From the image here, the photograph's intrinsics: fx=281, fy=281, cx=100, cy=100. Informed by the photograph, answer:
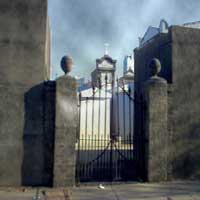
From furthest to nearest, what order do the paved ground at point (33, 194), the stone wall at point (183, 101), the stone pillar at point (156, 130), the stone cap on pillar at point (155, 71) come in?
the stone wall at point (183, 101) < the stone cap on pillar at point (155, 71) < the stone pillar at point (156, 130) < the paved ground at point (33, 194)

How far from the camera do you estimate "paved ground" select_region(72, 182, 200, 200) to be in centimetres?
569

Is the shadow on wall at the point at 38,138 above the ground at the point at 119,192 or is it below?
above

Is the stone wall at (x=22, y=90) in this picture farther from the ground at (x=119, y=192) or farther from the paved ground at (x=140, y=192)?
the paved ground at (x=140, y=192)

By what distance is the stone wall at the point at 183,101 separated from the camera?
7266 mm

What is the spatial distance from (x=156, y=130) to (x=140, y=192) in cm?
166

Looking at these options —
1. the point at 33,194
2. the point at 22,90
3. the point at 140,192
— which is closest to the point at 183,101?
the point at 140,192

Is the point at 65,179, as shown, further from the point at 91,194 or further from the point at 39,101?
the point at 39,101

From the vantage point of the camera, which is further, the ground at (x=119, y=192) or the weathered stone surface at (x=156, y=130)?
the weathered stone surface at (x=156, y=130)

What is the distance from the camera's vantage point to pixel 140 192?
606cm

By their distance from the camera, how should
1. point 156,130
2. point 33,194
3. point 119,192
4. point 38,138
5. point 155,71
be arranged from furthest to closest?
point 155,71, point 156,130, point 38,138, point 119,192, point 33,194

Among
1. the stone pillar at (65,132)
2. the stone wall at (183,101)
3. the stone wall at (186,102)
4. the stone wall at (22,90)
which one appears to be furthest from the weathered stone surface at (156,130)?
the stone wall at (22,90)

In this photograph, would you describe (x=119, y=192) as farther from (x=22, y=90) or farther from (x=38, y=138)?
(x=22, y=90)

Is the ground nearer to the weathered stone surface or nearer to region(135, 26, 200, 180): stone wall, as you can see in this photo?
the weathered stone surface

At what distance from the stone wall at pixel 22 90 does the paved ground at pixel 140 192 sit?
4.07 ft
